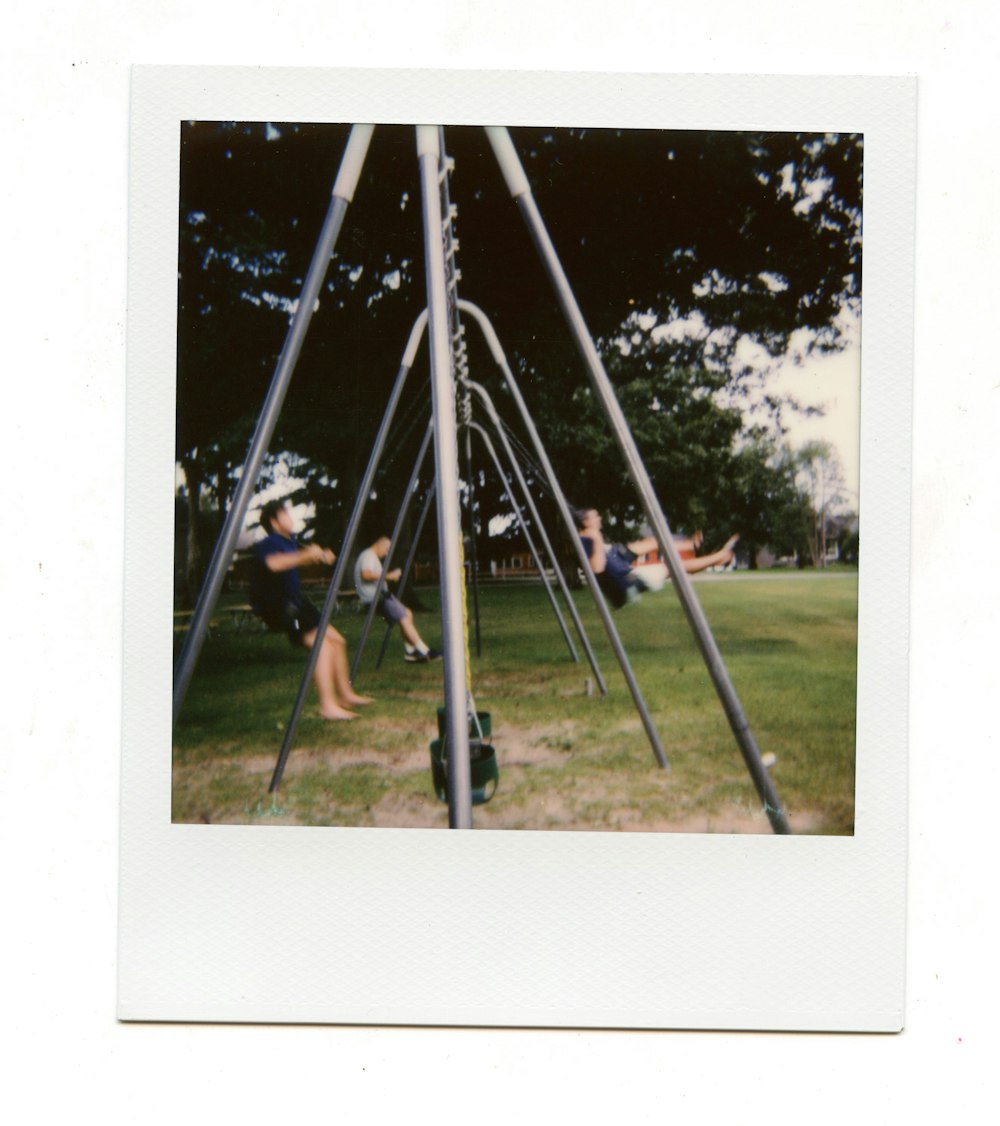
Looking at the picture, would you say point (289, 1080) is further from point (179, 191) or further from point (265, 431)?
point (179, 191)

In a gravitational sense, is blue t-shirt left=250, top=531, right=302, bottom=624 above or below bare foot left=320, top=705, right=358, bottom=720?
above

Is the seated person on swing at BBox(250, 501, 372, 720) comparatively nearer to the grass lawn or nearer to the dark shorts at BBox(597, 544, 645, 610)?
the grass lawn

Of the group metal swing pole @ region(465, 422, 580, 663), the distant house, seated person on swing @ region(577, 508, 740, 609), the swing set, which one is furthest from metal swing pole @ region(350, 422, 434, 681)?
seated person on swing @ region(577, 508, 740, 609)

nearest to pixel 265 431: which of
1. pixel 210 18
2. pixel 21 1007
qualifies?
pixel 210 18

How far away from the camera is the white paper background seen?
6.07 feet

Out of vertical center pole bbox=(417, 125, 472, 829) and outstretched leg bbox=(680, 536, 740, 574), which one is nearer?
vertical center pole bbox=(417, 125, 472, 829)

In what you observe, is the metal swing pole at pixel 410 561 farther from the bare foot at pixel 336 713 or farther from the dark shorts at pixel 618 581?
the dark shorts at pixel 618 581

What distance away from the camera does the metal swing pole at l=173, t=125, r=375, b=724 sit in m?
1.86

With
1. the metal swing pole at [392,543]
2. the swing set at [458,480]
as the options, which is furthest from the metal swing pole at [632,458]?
the metal swing pole at [392,543]

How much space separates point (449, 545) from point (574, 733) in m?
0.51

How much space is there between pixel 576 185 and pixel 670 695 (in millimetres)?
1070

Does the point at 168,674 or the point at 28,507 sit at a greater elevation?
the point at 28,507

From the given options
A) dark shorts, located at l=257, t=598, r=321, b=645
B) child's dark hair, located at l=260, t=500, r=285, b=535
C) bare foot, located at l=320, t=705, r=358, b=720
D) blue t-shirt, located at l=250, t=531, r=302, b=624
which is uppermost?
child's dark hair, located at l=260, t=500, r=285, b=535

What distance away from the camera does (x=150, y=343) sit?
1.90m
